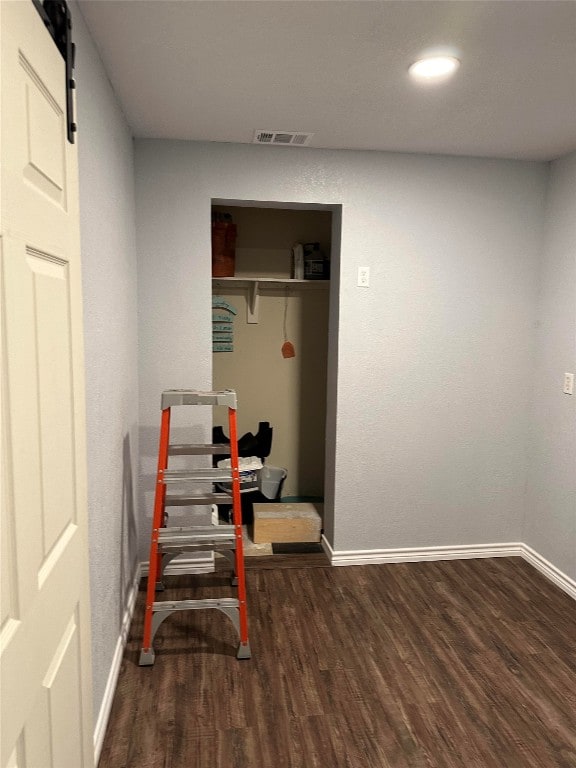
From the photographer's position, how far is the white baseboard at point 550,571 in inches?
116

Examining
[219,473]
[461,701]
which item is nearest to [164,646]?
[219,473]

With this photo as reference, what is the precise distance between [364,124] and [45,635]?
7.70 ft

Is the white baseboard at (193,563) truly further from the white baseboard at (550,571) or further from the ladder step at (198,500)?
the white baseboard at (550,571)

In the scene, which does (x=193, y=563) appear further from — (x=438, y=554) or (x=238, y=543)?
(x=438, y=554)

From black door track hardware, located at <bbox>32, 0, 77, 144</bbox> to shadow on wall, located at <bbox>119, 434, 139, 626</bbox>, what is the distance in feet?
5.06

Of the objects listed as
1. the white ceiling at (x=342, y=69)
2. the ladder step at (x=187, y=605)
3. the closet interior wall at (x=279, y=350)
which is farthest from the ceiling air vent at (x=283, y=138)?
the ladder step at (x=187, y=605)

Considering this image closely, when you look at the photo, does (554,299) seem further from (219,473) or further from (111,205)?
(111,205)

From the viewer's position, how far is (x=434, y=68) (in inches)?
74.6

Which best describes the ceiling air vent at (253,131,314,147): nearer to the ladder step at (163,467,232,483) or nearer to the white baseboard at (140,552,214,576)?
the ladder step at (163,467,232,483)

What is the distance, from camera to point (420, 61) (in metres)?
1.85

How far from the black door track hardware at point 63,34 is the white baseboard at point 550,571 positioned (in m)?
3.10

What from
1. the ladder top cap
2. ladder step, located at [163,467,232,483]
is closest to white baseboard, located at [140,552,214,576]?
ladder step, located at [163,467,232,483]

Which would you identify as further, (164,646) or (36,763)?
(164,646)

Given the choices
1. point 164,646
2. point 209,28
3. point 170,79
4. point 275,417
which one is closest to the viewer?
point 209,28
